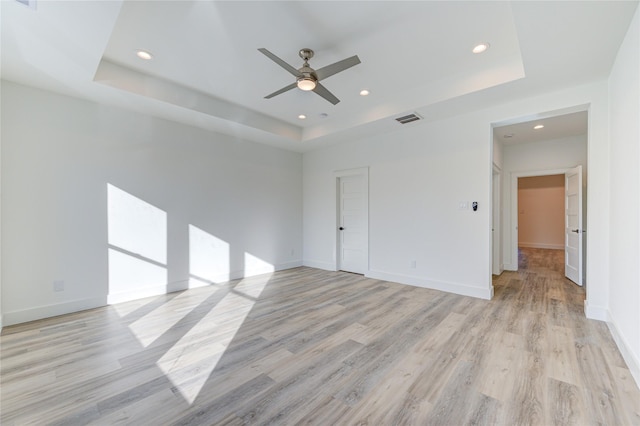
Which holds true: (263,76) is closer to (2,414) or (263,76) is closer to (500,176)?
(2,414)

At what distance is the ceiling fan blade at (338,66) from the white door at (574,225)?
4890mm

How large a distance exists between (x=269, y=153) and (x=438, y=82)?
3.61 meters

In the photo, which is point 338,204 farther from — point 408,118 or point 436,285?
point 436,285

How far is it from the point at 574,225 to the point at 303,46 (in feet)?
19.1

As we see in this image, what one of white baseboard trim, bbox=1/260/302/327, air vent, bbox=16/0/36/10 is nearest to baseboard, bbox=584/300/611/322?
white baseboard trim, bbox=1/260/302/327

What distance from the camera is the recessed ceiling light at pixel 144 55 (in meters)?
2.94

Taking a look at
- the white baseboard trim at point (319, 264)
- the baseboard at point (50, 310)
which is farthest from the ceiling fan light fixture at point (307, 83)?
the white baseboard trim at point (319, 264)

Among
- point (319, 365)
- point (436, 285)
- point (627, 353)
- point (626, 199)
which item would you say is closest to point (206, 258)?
point (319, 365)

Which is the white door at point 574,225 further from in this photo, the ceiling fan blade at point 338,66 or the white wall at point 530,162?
the ceiling fan blade at point 338,66

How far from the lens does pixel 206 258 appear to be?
4.80 m

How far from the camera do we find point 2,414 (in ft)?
5.60

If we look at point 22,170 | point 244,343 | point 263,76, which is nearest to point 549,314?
point 244,343

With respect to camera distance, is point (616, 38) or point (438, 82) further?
point (438, 82)

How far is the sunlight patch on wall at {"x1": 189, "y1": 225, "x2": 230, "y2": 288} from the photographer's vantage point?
463cm
